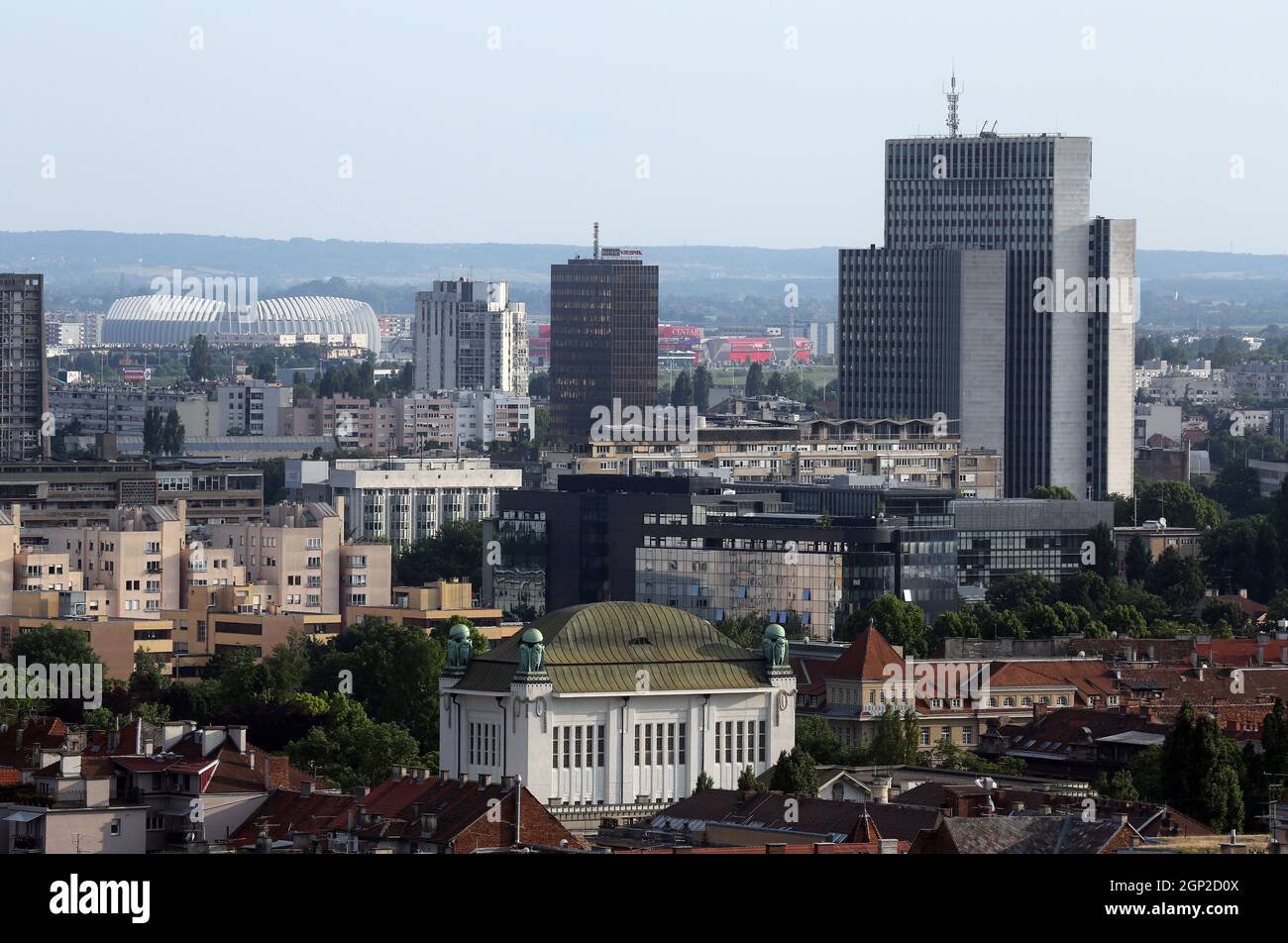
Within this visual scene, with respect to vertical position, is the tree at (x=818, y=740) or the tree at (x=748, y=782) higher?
the tree at (x=748, y=782)

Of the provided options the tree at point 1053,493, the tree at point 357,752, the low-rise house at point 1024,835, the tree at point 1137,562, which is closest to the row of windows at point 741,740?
the tree at point 357,752

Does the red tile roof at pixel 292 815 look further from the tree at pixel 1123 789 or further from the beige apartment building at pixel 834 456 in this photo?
the beige apartment building at pixel 834 456

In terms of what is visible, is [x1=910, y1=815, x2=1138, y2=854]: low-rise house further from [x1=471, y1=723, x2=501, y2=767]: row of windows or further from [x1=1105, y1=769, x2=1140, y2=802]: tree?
[x1=471, y1=723, x2=501, y2=767]: row of windows

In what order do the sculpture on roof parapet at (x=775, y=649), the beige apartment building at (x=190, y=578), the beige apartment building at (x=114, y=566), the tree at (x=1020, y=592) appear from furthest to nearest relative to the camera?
the beige apartment building at (x=114, y=566), the tree at (x=1020, y=592), the beige apartment building at (x=190, y=578), the sculpture on roof parapet at (x=775, y=649)

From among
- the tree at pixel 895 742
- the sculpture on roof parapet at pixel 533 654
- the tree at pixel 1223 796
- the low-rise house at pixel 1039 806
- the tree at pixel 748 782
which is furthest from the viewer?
the tree at pixel 895 742

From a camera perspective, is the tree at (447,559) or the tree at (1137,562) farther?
the tree at (447,559)

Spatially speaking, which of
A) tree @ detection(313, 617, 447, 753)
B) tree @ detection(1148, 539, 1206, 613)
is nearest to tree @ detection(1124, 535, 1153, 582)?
tree @ detection(1148, 539, 1206, 613)
